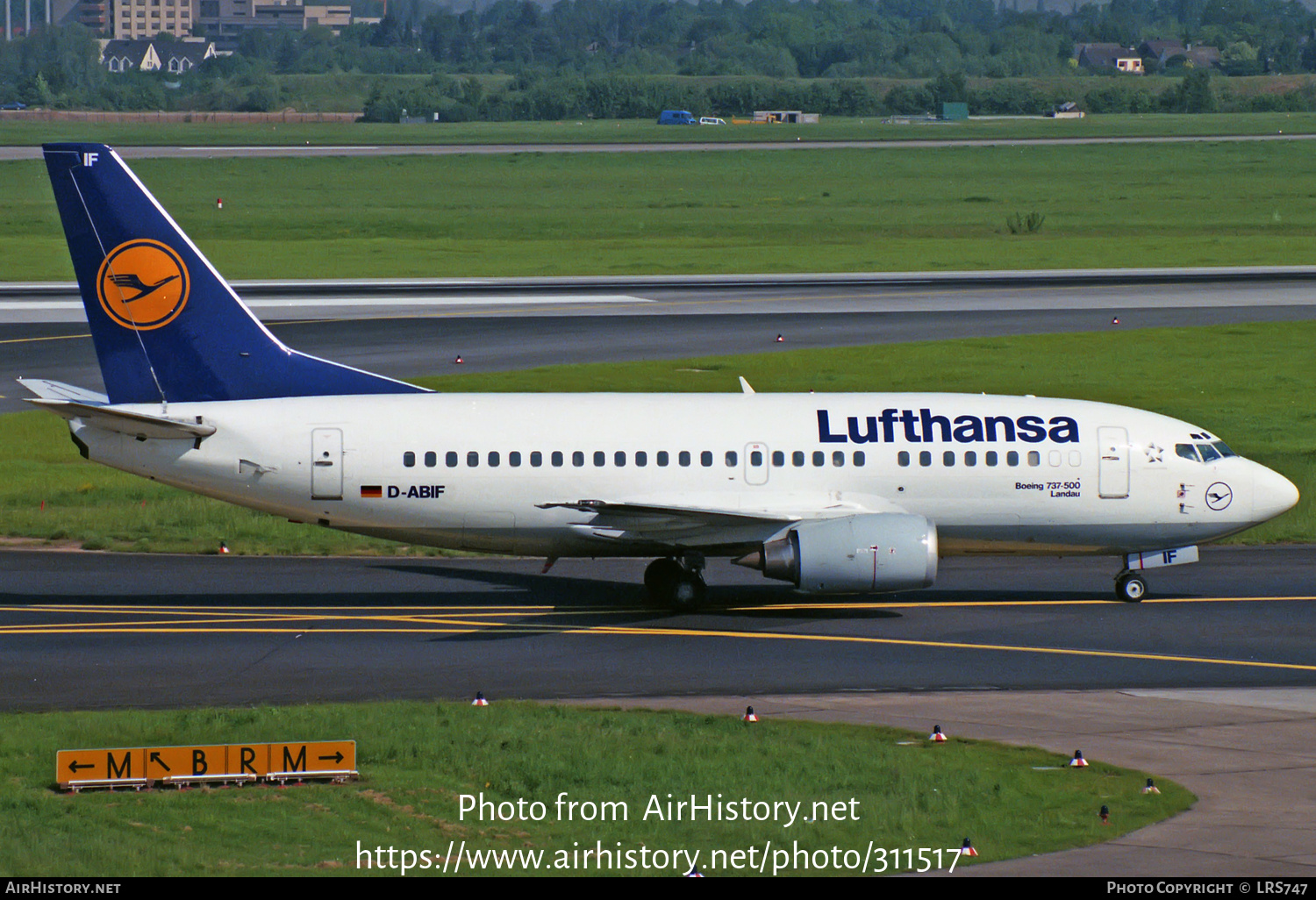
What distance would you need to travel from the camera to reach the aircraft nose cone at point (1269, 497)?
36.7 m

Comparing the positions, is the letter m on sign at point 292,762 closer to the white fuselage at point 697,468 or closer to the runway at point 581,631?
the runway at point 581,631

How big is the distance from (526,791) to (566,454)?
13473mm

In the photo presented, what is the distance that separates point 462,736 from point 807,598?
14.0 meters

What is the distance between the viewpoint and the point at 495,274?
316 feet

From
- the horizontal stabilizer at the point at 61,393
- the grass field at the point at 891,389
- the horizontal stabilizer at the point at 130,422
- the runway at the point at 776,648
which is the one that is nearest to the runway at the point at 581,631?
the runway at the point at 776,648

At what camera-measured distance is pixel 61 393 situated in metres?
35.2

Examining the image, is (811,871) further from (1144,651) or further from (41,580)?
(41,580)

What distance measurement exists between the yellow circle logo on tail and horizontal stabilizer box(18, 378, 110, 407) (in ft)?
5.41

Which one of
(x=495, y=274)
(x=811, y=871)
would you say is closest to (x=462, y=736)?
(x=811, y=871)

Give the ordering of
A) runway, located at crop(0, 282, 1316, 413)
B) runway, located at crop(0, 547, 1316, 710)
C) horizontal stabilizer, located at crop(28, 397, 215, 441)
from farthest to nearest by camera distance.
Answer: runway, located at crop(0, 282, 1316, 413), horizontal stabilizer, located at crop(28, 397, 215, 441), runway, located at crop(0, 547, 1316, 710)

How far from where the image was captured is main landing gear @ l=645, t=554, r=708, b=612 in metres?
35.9

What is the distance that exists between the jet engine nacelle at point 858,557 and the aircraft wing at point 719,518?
1.18 m

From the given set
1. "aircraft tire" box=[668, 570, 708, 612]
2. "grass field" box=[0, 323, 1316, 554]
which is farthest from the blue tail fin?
"aircraft tire" box=[668, 570, 708, 612]

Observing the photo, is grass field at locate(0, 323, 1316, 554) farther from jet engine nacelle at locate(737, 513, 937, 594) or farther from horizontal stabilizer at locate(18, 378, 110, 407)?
jet engine nacelle at locate(737, 513, 937, 594)
